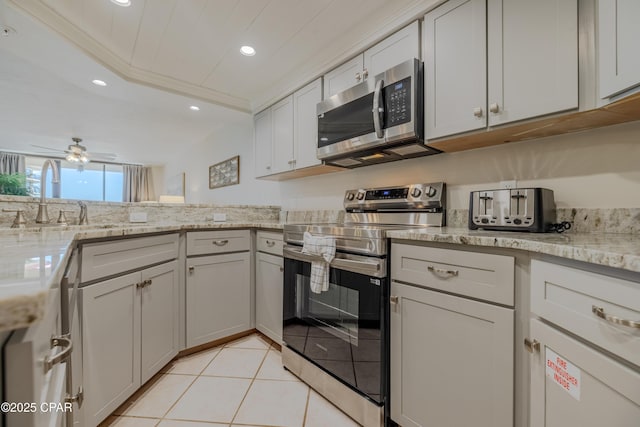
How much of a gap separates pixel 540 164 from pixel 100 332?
7.34 feet

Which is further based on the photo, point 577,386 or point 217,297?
point 217,297

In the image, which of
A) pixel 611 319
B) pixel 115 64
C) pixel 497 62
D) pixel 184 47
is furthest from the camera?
pixel 115 64

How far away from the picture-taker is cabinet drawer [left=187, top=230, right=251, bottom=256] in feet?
6.45

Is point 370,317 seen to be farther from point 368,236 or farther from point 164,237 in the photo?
point 164,237

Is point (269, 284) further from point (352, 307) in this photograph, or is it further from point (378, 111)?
point (378, 111)

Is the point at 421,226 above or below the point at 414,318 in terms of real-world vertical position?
above

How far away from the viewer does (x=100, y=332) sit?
4.16 ft

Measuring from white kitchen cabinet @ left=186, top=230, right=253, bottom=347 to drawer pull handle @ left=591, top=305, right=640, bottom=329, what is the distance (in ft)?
6.58

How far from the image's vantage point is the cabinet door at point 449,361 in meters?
0.98

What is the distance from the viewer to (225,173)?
13.7ft

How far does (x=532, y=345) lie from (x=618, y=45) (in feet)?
3.32

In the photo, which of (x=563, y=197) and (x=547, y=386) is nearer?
(x=547, y=386)

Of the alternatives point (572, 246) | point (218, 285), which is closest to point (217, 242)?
point (218, 285)

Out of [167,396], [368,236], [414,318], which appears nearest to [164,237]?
[167,396]
